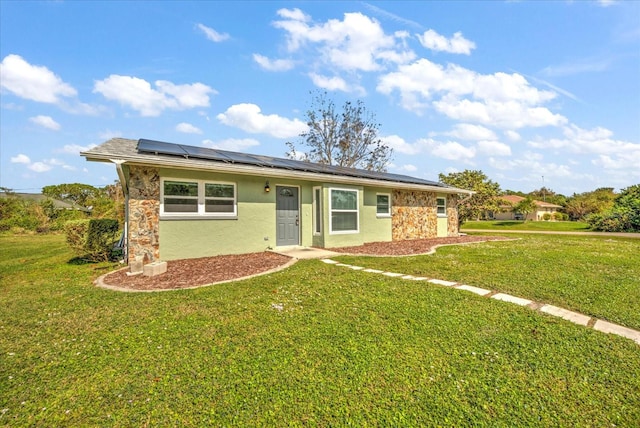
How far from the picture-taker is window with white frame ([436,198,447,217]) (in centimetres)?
1496

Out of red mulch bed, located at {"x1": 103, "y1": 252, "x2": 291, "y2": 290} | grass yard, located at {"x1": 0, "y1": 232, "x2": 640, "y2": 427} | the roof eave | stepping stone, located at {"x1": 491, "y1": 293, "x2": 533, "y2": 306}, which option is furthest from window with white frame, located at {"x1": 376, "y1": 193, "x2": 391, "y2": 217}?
grass yard, located at {"x1": 0, "y1": 232, "x2": 640, "y2": 427}

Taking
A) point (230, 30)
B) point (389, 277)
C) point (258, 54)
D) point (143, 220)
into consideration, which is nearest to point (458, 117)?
point (258, 54)

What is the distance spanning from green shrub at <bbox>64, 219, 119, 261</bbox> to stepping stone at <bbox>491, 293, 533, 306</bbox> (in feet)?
30.4

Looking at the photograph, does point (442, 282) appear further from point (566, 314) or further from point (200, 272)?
point (200, 272)

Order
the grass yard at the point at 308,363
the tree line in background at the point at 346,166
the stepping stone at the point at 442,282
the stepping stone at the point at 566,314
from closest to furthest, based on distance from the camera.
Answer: the grass yard at the point at 308,363
the stepping stone at the point at 566,314
the stepping stone at the point at 442,282
the tree line in background at the point at 346,166

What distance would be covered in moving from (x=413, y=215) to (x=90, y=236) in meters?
12.2

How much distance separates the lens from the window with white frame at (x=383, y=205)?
12214 millimetres

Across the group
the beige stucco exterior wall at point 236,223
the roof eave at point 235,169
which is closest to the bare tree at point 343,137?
the beige stucco exterior wall at point 236,223

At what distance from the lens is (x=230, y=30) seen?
1146 centimetres

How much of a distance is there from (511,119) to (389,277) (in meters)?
17.1

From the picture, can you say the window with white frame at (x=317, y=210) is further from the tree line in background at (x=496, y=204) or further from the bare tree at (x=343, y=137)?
the tree line in background at (x=496, y=204)

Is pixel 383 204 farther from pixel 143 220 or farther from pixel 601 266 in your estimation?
pixel 143 220

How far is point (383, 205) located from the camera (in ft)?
40.8

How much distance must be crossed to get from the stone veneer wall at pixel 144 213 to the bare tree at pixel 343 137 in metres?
18.7
